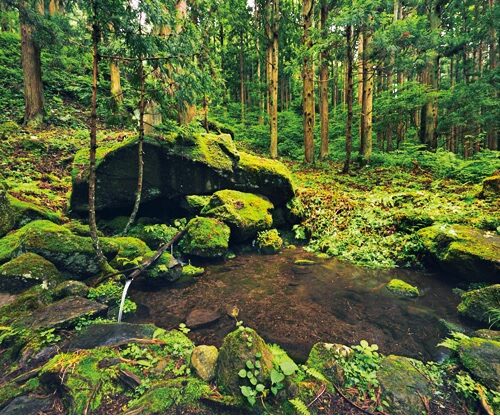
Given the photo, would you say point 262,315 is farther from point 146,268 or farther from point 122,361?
point 146,268

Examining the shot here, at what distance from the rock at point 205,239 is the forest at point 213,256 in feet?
0.17

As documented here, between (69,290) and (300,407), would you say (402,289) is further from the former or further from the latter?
(69,290)

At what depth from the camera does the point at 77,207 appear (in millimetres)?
8617

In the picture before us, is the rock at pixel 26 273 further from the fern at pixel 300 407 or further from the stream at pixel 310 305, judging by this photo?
the fern at pixel 300 407

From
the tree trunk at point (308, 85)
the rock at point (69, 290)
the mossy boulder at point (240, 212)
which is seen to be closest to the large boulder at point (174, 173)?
the mossy boulder at point (240, 212)

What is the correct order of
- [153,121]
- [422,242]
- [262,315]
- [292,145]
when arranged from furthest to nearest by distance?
[292,145] → [153,121] → [422,242] → [262,315]

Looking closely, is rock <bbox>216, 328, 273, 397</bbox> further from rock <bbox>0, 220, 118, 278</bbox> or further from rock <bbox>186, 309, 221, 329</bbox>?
rock <bbox>0, 220, 118, 278</bbox>

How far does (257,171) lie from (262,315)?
591 centimetres

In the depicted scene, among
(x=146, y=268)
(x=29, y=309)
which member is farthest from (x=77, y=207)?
(x=29, y=309)

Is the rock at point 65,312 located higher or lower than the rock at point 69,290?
lower

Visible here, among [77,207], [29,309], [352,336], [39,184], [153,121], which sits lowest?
[352,336]

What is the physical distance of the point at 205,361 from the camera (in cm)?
365

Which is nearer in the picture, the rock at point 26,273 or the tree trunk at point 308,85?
the rock at point 26,273

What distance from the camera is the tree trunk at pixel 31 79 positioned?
13273 mm
